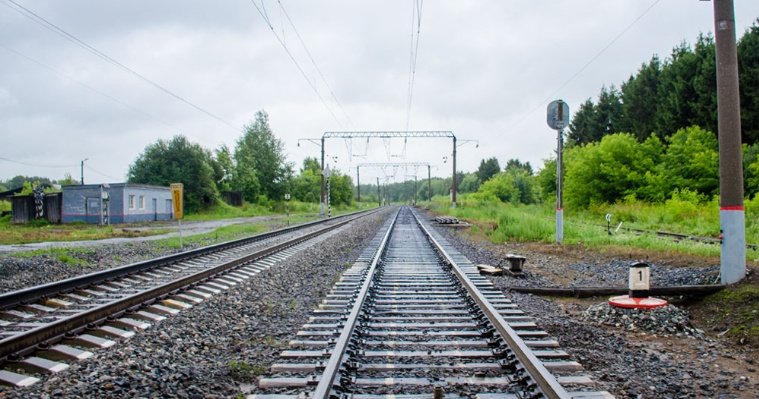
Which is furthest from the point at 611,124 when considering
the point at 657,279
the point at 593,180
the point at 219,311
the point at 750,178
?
the point at 219,311

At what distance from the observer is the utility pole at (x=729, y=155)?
24.3 feet

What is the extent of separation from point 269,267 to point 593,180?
31.5 m

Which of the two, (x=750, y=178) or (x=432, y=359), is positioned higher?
(x=750, y=178)

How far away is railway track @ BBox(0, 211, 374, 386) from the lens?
15.6 feet

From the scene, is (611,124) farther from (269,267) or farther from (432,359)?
(432,359)

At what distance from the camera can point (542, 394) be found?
12.4ft

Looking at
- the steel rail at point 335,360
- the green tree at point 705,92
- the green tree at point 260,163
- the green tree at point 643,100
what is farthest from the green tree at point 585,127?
the steel rail at point 335,360

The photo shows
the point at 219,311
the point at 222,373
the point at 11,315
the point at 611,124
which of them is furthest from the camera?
the point at 611,124

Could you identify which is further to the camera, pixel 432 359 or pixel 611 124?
pixel 611 124

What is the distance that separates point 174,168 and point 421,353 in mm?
46738

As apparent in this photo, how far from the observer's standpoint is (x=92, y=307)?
6945 millimetres

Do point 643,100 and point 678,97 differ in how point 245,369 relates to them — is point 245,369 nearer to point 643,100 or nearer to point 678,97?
point 678,97

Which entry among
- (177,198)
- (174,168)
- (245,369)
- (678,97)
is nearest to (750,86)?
(678,97)

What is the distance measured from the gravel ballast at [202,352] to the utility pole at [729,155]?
5.84m
